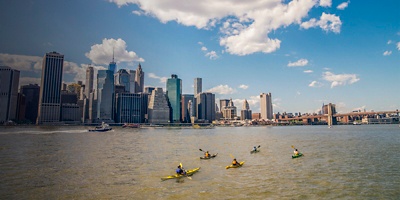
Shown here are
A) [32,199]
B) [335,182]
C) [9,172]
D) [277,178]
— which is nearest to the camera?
[32,199]

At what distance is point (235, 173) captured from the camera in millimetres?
35281

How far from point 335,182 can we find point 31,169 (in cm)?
4097

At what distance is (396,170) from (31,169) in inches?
2067

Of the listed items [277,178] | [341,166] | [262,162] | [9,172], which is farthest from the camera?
[262,162]

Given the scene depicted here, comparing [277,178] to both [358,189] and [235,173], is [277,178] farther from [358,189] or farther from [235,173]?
[358,189]

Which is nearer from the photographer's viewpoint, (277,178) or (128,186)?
(128,186)

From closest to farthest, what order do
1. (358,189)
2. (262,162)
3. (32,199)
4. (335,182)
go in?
(32,199)
(358,189)
(335,182)
(262,162)

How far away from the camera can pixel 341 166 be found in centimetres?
3981

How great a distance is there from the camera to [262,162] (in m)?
44.8

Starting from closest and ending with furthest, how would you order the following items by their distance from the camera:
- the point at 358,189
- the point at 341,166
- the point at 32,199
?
the point at 32,199
the point at 358,189
the point at 341,166

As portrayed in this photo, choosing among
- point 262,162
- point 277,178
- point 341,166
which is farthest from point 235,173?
point 341,166

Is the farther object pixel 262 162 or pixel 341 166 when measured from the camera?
pixel 262 162

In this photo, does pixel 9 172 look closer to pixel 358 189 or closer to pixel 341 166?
pixel 358 189

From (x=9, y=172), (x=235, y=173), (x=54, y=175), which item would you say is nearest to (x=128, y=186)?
(x=54, y=175)
